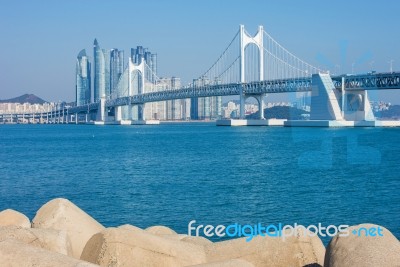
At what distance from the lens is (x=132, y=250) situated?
3.40 m

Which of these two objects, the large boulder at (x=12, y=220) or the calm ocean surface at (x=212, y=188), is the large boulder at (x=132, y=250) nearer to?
the large boulder at (x=12, y=220)

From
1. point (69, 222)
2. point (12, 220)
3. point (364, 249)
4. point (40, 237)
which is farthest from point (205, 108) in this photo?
point (364, 249)

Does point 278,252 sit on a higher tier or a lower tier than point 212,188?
higher

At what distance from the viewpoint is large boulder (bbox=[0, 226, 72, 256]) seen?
350cm

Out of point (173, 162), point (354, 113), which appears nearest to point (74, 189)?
point (173, 162)

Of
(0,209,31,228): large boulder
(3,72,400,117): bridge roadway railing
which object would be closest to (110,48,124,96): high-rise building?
(3,72,400,117): bridge roadway railing

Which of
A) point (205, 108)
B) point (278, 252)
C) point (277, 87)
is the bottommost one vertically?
point (278, 252)

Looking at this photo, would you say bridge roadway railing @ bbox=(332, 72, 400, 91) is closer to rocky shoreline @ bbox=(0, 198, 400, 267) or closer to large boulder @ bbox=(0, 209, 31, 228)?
large boulder @ bbox=(0, 209, 31, 228)

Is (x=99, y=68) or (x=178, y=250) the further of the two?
(x=99, y=68)

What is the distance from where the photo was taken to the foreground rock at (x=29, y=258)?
9.37 ft

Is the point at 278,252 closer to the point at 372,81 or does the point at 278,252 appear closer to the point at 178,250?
the point at 178,250

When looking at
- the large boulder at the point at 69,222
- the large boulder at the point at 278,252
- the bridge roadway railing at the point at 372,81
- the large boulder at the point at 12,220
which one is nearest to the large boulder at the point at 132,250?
the large boulder at the point at 278,252

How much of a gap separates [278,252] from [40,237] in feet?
4.20

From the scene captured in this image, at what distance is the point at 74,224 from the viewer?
14.3ft
